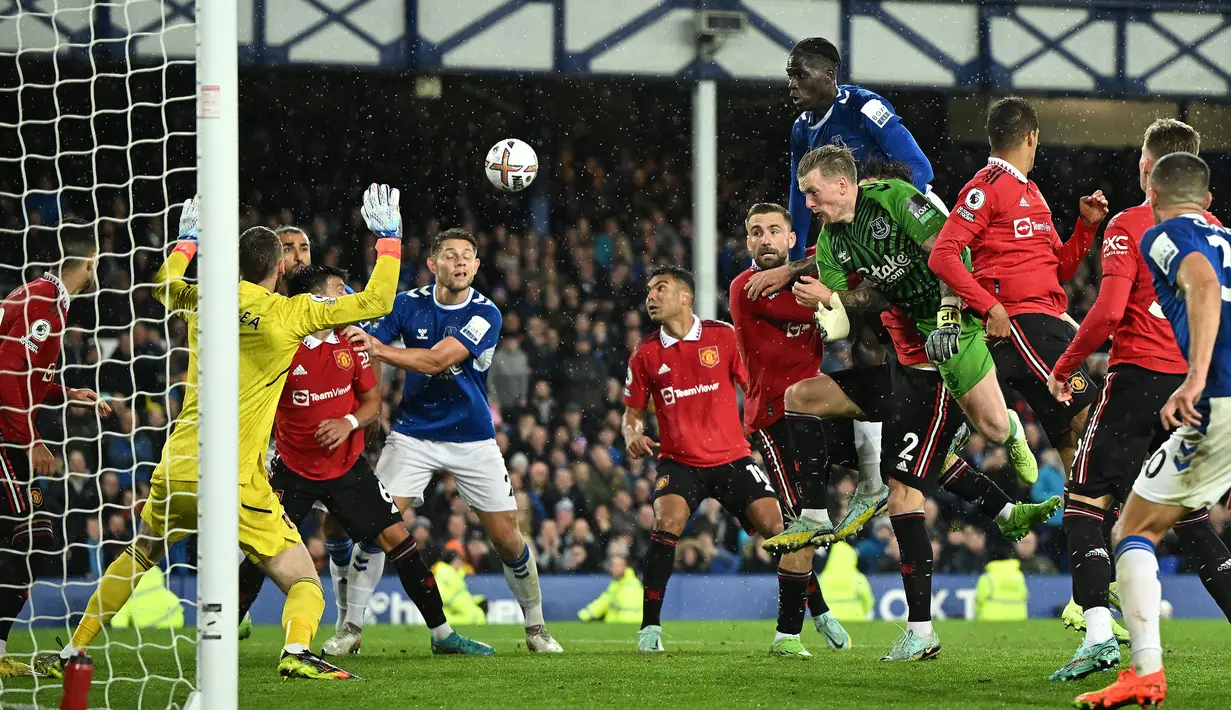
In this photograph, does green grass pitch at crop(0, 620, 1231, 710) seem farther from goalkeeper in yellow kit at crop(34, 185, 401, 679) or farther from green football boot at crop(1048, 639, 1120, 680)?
goalkeeper in yellow kit at crop(34, 185, 401, 679)

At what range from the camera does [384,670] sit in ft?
22.9

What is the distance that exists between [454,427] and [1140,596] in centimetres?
466

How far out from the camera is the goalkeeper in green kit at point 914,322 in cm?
697

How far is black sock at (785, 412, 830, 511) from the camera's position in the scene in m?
7.92

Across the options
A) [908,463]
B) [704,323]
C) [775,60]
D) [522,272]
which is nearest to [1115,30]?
[775,60]

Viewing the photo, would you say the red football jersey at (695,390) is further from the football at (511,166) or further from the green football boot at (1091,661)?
the green football boot at (1091,661)

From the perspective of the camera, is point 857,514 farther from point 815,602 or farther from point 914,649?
point 815,602

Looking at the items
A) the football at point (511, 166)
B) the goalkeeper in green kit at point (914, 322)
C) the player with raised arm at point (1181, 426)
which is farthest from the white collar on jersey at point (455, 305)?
the player with raised arm at point (1181, 426)

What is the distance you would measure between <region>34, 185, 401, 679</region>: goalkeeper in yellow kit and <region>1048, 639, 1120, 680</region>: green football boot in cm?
320

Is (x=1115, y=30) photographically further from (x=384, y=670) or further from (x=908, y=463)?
(x=384, y=670)

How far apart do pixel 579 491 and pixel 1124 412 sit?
9.78 metres

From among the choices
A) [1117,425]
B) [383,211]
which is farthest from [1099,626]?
[383,211]

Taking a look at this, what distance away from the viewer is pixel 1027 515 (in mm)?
7332

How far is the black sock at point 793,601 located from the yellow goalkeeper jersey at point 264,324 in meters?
2.96
